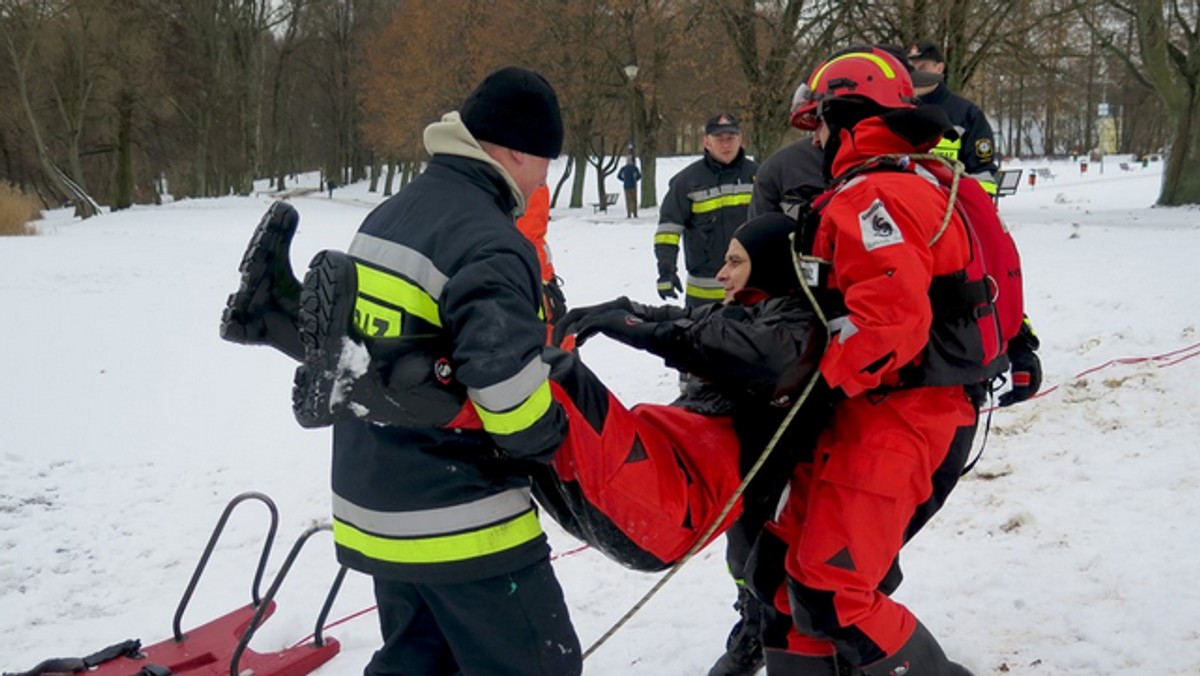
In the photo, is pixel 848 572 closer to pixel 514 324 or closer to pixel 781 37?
pixel 514 324

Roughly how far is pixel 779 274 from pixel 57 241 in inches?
781

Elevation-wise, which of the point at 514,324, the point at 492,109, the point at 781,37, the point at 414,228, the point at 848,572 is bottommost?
the point at 848,572

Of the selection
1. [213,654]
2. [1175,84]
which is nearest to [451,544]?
[213,654]

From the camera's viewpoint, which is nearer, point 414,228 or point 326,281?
point 326,281

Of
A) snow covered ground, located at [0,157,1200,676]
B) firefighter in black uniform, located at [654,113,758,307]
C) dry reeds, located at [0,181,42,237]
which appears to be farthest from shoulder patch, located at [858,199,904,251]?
dry reeds, located at [0,181,42,237]

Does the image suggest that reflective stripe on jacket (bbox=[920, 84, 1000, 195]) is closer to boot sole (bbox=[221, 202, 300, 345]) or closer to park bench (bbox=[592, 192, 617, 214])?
boot sole (bbox=[221, 202, 300, 345])

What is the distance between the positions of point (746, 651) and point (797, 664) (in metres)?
0.62

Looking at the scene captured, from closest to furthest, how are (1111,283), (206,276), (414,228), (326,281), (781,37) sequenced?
(326,281)
(414,228)
(1111,283)
(206,276)
(781,37)

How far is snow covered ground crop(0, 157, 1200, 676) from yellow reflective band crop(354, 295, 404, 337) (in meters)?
2.18

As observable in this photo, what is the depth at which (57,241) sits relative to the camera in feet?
62.2

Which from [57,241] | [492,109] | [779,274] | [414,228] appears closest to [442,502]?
[414,228]

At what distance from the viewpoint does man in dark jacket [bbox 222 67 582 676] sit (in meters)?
2.26

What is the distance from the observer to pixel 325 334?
2234 millimetres

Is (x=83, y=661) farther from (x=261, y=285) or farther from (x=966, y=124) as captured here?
(x=966, y=124)
